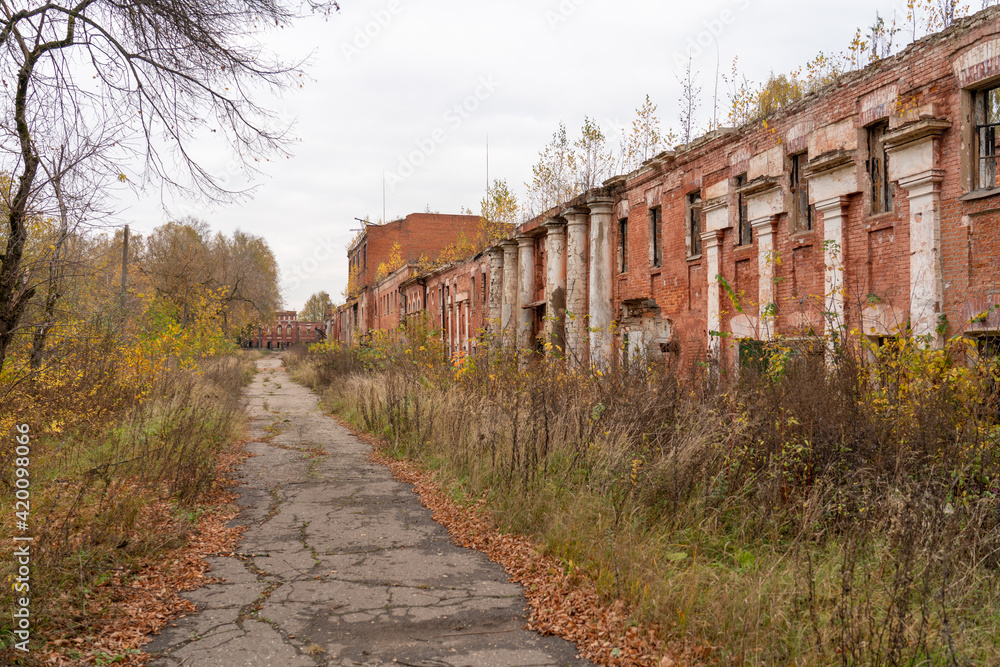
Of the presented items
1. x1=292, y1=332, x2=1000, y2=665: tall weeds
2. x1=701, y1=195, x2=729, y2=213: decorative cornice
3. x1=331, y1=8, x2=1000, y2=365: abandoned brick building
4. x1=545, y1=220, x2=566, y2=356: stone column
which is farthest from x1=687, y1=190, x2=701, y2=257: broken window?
x1=545, y1=220, x2=566, y2=356: stone column

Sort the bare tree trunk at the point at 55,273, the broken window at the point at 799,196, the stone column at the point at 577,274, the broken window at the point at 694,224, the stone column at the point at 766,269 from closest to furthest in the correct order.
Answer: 1. the bare tree trunk at the point at 55,273
2. the broken window at the point at 799,196
3. the stone column at the point at 766,269
4. the broken window at the point at 694,224
5. the stone column at the point at 577,274

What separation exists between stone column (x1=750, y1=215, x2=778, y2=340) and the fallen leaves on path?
19.1 ft

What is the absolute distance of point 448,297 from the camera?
29.2 m

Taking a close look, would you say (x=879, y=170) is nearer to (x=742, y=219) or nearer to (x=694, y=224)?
(x=742, y=219)

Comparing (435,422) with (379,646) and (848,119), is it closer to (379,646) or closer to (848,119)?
(379,646)

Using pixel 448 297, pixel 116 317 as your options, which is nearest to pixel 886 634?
pixel 116 317

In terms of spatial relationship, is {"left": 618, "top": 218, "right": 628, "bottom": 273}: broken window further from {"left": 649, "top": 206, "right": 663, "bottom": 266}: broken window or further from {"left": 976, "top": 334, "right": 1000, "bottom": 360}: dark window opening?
{"left": 976, "top": 334, "right": 1000, "bottom": 360}: dark window opening

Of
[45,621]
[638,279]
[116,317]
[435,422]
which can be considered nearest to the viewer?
[45,621]

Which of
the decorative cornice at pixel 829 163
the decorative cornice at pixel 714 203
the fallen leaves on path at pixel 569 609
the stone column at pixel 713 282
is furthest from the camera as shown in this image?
the stone column at pixel 713 282

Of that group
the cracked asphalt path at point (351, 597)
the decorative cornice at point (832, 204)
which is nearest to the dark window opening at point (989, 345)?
the decorative cornice at point (832, 204)

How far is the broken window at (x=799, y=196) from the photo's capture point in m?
10.2

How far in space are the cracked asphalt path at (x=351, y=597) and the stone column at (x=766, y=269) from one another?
241 inches

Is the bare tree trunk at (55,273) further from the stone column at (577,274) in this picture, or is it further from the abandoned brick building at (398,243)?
the abandoned brick building at (398,243)

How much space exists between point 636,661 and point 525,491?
314 centimetres
